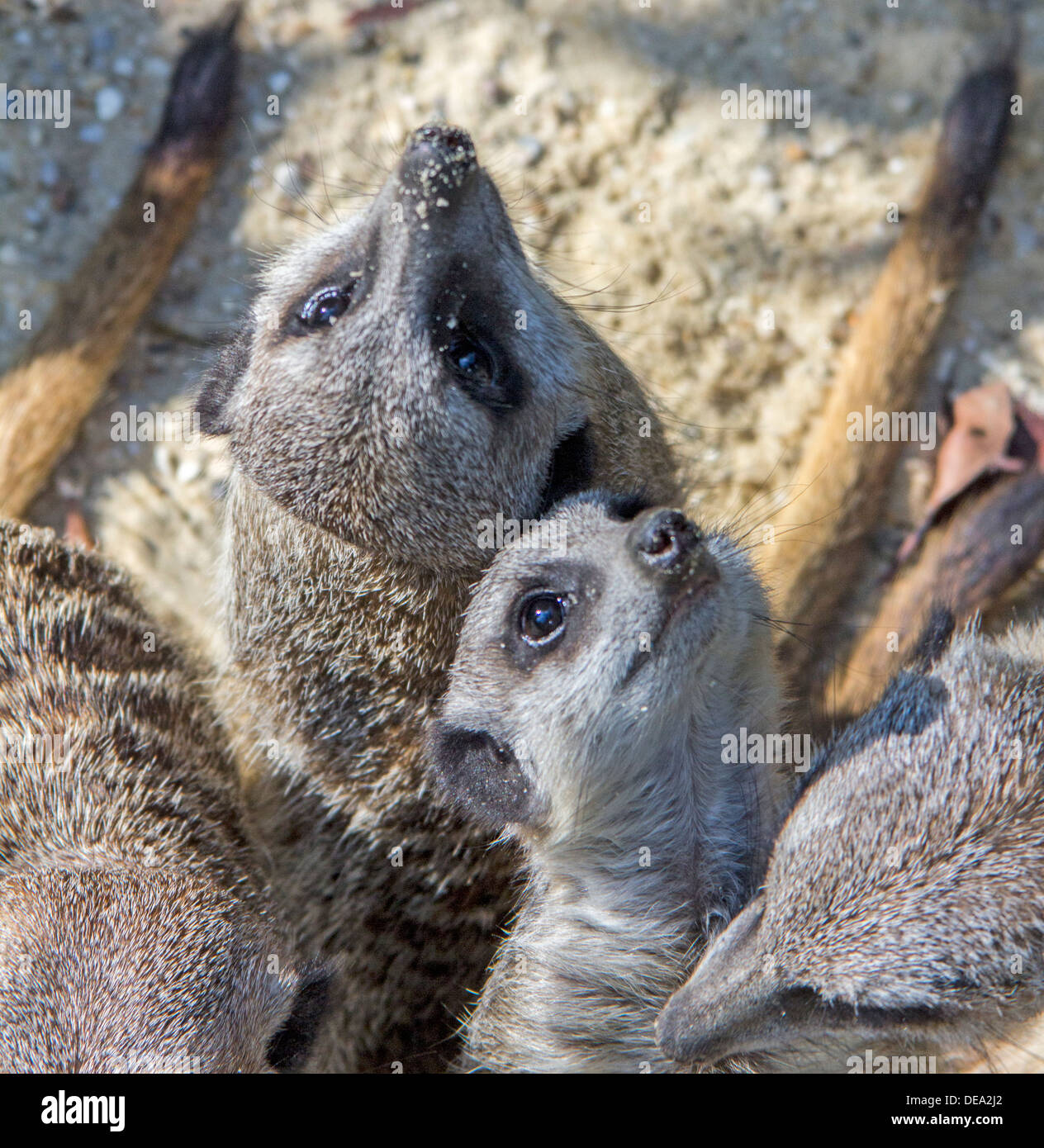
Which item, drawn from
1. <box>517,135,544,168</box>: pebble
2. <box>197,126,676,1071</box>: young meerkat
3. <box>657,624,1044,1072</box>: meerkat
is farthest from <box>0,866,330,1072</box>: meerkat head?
<box>517,135,544,168</box>: pebble

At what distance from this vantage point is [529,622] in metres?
2.26

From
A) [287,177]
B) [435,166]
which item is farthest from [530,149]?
[435,166]

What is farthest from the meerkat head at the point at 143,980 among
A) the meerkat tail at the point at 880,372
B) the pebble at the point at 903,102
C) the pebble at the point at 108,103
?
the pebble at the point at 903,102

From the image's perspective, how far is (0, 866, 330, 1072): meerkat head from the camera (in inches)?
81.7

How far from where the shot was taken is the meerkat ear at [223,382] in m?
2.69

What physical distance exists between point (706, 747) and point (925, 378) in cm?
172

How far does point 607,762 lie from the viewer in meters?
2.24

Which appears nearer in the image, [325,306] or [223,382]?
[325,306]

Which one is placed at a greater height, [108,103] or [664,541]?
[108,103]

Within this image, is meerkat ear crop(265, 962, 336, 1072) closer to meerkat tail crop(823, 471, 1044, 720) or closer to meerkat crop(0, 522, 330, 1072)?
meerkat crop(0, 522, 330, 1072)

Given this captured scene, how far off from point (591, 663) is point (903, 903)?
66cm

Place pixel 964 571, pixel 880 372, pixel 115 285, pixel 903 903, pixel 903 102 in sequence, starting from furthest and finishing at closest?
pixel 903 102 → pixel 115 285 → pixel 880 372 → pixel 964 571 → pixel 903 903

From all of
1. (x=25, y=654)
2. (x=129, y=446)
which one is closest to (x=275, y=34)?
(x=129, y=446)

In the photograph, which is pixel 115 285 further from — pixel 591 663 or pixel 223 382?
pixel 591 663
